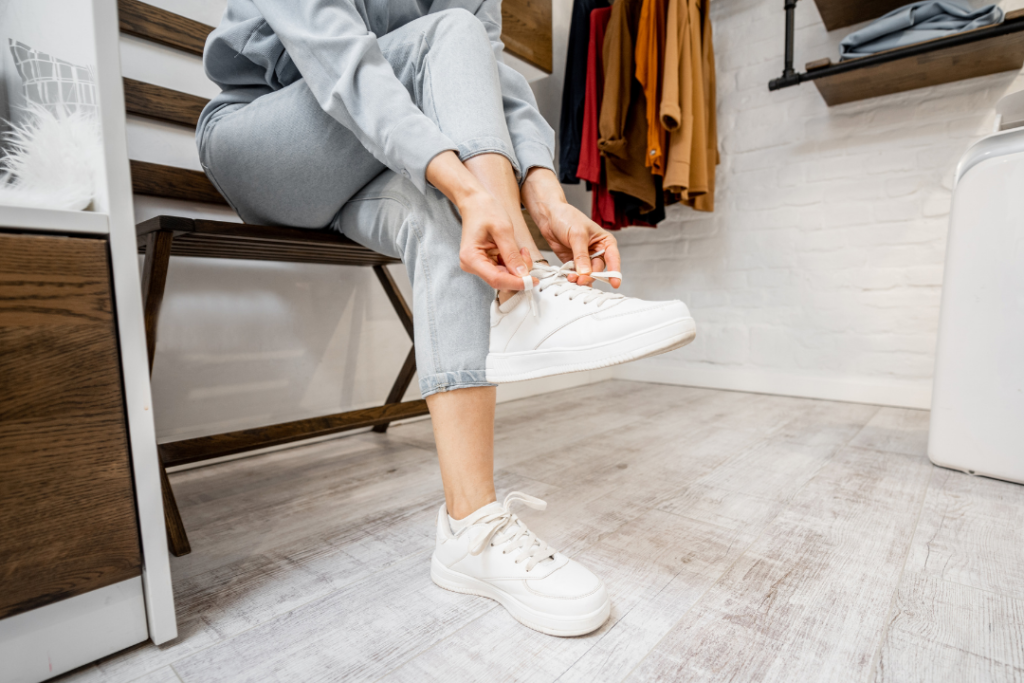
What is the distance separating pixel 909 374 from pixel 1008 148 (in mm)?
937

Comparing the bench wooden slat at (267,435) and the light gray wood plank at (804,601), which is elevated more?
the bench wooden slat at (267,435)

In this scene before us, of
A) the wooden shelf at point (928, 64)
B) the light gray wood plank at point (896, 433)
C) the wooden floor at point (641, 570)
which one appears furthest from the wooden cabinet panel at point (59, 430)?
the wooden shelf at point (928, 64)

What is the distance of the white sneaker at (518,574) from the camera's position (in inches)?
20.0

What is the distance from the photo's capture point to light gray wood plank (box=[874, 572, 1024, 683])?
1.46ft

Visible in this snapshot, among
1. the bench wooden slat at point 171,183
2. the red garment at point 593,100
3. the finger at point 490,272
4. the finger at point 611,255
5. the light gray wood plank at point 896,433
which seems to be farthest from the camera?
the red garment at point 593,100

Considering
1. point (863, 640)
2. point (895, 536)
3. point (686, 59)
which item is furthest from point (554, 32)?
point (863, 640)

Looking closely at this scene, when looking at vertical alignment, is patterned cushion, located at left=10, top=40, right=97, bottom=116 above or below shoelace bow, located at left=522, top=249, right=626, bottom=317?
above

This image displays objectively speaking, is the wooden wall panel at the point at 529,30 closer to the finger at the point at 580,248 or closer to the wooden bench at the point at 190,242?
the wooden bench at the point at 190,242

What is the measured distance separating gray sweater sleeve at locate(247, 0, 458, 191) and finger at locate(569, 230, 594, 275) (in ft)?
0.59

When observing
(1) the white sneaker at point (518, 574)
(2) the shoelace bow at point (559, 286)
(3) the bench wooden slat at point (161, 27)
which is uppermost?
(3) the bench wooden slat at point (161, 27)

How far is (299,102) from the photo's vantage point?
65cm

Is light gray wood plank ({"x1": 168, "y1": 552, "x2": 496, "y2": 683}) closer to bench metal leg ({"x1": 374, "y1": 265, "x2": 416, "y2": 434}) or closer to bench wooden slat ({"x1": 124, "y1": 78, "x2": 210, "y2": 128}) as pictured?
bench metal leg ({"x1": 374, "y1": 265, "x2": 416, "y2": 434})

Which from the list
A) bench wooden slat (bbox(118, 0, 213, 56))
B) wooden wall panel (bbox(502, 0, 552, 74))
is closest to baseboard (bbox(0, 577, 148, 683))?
bench wooden slat (bbox(118, 0, 213, 56))

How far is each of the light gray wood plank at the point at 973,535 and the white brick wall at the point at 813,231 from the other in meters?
0.83
